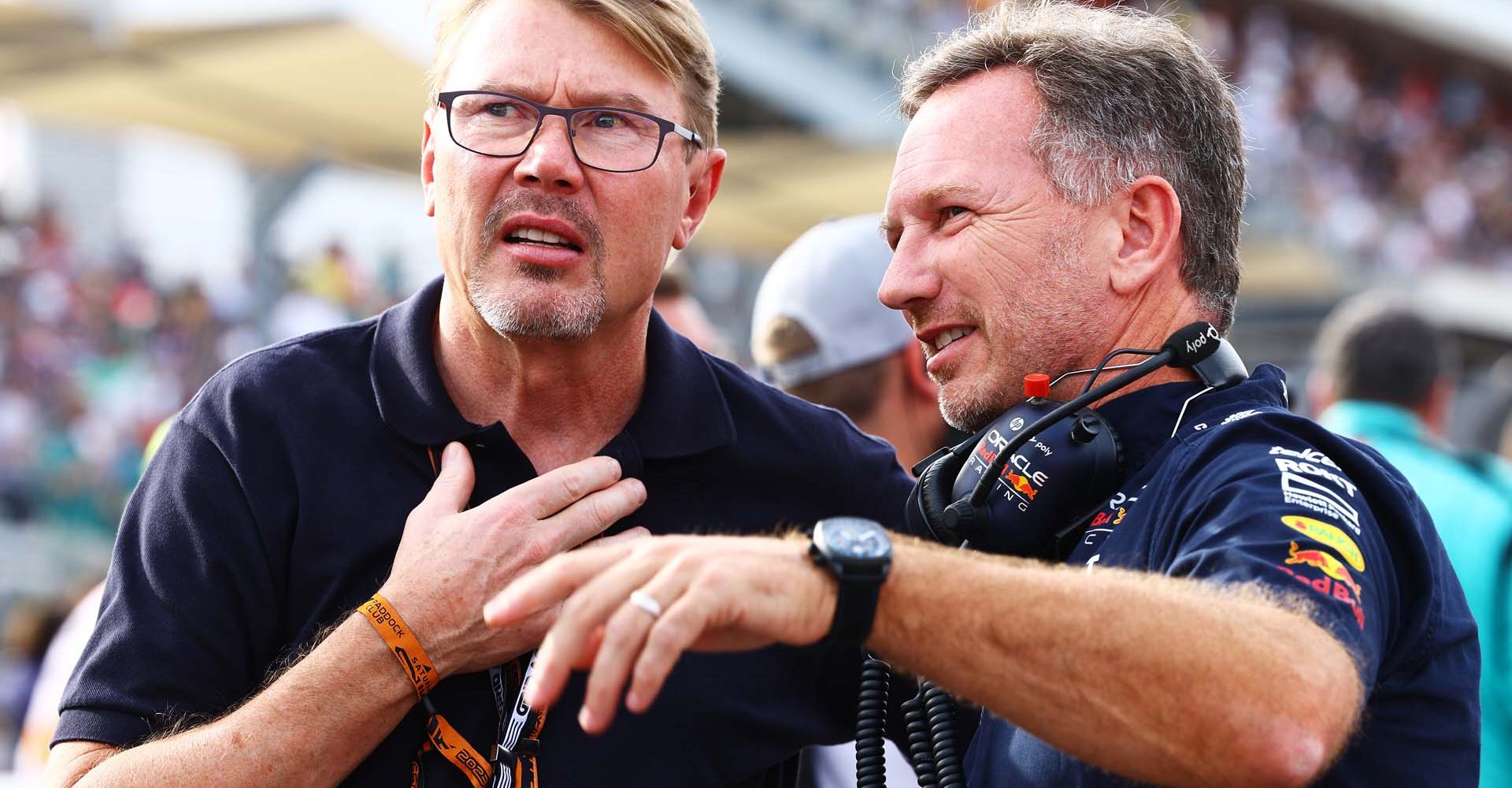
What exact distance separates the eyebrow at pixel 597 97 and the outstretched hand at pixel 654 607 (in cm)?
107

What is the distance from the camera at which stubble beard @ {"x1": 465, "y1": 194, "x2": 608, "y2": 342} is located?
2.46m

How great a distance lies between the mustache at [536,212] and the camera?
2484mm

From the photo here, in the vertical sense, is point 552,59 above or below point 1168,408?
above

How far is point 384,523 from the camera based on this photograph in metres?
2.38

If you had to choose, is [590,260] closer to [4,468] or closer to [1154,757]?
[1154,757]

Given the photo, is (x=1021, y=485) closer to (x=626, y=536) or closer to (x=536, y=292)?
(x=626, y=536)

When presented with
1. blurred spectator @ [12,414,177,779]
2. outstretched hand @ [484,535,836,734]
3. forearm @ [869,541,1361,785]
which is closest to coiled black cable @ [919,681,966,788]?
forearm @ [869,541,1361,785]

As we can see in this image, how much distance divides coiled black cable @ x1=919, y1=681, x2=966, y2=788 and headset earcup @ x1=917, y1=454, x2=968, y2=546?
250 millimetres

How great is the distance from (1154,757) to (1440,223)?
→ 28.6 metres

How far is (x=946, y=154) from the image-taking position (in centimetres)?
246

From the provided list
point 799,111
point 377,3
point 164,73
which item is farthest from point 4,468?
point 799,111

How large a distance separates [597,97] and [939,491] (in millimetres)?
885

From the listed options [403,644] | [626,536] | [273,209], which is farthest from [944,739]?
[273,209]

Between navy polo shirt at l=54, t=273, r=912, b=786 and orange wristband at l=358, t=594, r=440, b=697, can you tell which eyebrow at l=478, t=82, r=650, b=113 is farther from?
orange wristband at l=358, t=594, r=440, b=697
